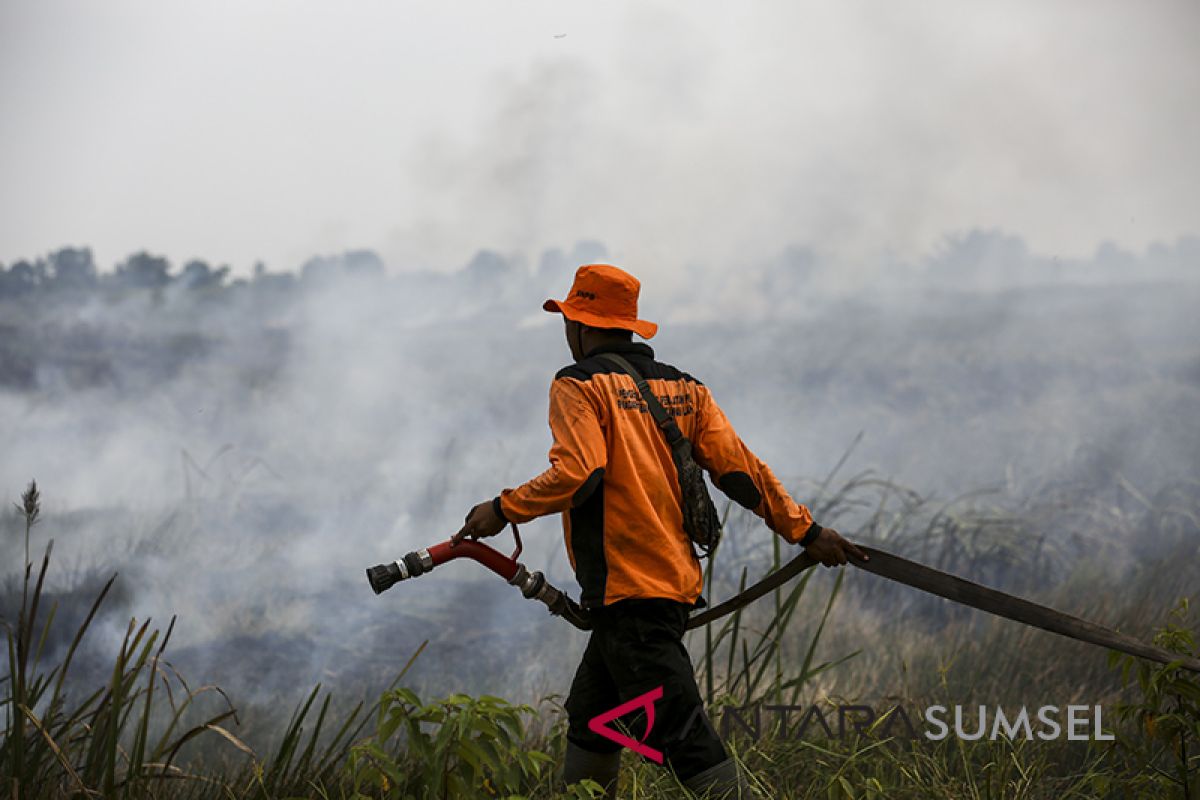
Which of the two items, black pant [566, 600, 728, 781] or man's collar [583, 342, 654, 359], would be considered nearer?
black pant [566, 600, 728, 781]

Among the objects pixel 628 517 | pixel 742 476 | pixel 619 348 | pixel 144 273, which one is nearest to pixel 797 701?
pixel 742 476

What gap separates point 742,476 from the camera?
3416mm

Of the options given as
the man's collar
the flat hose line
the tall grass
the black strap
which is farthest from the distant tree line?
the flat hose line

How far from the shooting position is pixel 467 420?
6.98 m

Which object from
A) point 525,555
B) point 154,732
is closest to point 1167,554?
point 525,555

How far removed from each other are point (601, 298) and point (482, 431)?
3638 millimetres

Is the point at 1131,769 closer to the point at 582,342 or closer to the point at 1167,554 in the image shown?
the point at 582,342

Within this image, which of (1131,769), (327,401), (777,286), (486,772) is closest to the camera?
(486,772)

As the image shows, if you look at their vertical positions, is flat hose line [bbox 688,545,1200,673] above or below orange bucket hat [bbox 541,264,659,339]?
below

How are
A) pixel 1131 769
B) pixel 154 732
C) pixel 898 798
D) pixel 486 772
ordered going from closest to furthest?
pixel 486 772 < pixel 898 798 < pixel 1131 769 < pixel 154 732

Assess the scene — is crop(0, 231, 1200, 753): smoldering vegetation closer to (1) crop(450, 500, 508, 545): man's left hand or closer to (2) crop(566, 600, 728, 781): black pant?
(2) crop(566, 600, 728, 781): black pant

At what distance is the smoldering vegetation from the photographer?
19.5 ft

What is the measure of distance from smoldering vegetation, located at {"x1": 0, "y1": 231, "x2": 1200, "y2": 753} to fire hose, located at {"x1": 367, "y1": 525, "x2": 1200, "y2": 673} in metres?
2.27

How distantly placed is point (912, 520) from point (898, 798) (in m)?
3.43
